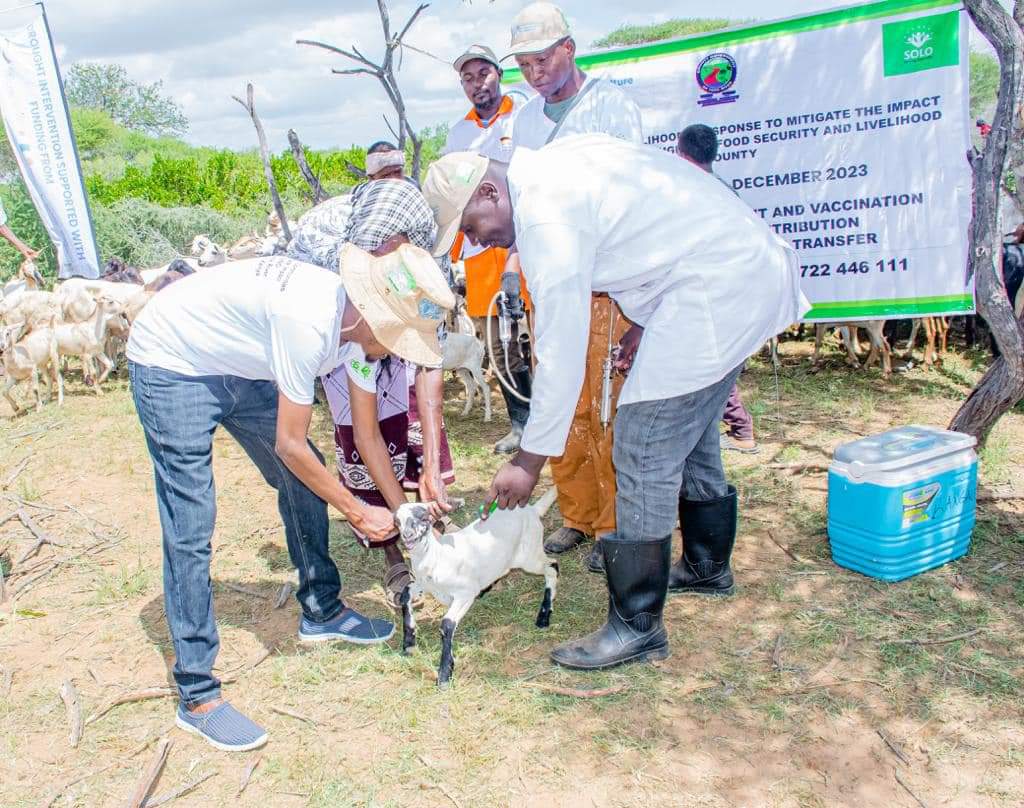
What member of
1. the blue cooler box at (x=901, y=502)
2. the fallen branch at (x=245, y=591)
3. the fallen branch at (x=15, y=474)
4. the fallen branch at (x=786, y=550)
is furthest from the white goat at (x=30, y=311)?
the blue cooler box at (x=901, y=502)

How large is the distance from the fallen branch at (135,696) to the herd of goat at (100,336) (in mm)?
3840

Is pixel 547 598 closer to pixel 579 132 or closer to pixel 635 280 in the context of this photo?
pixel 635 280

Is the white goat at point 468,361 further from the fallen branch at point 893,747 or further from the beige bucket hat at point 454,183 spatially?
the fallen branch at point 893,747

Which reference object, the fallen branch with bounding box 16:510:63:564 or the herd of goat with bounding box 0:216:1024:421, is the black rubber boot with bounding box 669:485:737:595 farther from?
the fallen branch with bounding box 16:510:63:564

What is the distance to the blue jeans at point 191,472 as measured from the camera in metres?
2.85

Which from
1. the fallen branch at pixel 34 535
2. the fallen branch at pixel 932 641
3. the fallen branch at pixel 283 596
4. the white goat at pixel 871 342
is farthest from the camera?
the white goat at pixel 871 342

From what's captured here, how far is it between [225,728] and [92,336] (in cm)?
694

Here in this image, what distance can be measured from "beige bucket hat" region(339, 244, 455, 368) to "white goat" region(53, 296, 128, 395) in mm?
7145

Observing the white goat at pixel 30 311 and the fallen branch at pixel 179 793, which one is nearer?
the fallen branch at pixel 179 793

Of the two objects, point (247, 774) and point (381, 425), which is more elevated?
point (381, 425)

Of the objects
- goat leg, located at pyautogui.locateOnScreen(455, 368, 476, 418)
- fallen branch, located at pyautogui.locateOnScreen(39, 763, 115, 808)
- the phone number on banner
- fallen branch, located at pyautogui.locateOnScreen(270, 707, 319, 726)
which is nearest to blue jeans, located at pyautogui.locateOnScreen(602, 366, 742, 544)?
fallen branch, located at pyautogui.locateOnScreen(270, 707, 319, 726)

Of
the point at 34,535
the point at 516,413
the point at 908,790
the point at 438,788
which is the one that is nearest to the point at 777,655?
the point at 908,790

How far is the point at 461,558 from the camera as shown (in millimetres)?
3283

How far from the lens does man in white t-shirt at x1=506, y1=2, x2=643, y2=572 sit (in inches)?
156
